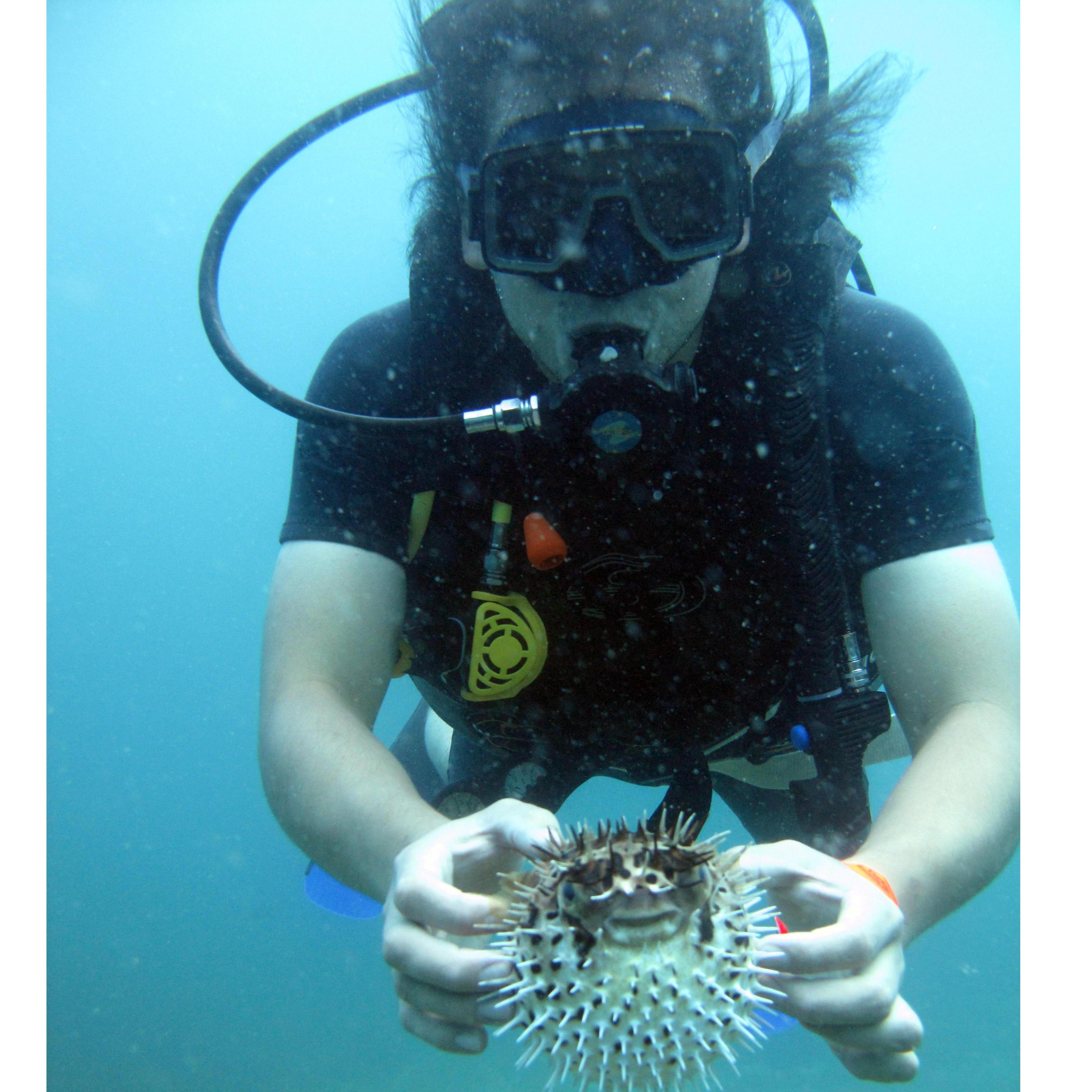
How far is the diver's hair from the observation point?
5.73 ft

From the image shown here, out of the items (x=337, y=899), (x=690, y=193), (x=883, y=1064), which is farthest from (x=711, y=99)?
(x=337, y=899)

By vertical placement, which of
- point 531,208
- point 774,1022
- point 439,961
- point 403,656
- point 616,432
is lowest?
point 774,1022

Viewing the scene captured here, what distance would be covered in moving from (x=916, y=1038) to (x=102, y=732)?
37.7 meters

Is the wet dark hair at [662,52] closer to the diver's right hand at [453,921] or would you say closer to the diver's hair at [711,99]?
the diver's hair at [711,99]

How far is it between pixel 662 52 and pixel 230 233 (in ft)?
4.72

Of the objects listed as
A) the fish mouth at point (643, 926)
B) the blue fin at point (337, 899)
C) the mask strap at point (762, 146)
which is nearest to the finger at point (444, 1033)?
the fish mouth at point (643, 926)

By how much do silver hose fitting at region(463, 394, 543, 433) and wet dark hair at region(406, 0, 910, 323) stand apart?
0.47m

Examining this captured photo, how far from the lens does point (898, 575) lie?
1953 millimetres

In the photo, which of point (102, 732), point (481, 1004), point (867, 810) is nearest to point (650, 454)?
point (867, 810)

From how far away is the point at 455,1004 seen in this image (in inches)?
44.2

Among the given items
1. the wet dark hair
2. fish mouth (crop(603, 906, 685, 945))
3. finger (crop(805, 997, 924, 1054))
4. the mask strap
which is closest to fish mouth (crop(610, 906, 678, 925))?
fish mouth (crop(603, 906, 685, 945))

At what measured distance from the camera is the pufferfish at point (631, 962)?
90 centimetres

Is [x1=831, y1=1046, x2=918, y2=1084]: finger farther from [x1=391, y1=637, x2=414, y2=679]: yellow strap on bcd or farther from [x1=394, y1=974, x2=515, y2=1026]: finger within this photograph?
[x1=391, y1=637, x2=414, y2=679]: yellow strap on bcd

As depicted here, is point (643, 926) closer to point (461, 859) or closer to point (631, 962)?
point (631, 962)
